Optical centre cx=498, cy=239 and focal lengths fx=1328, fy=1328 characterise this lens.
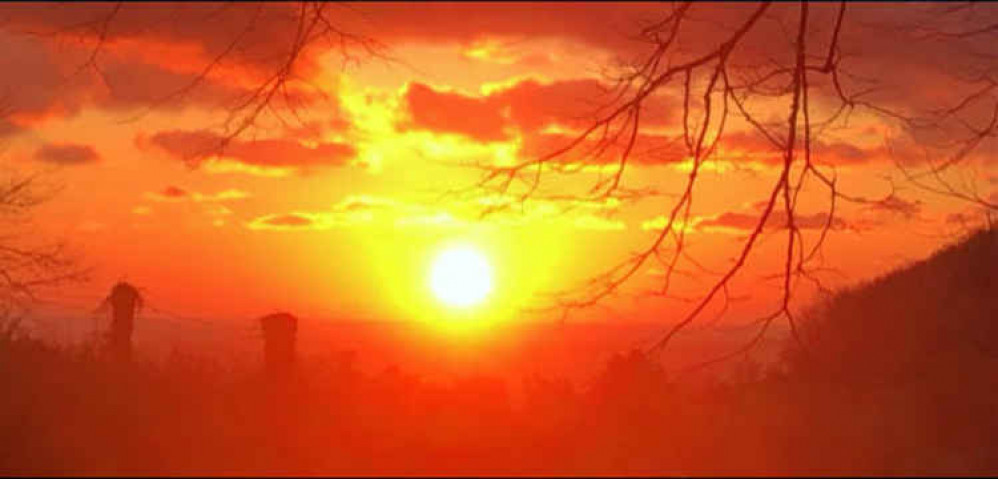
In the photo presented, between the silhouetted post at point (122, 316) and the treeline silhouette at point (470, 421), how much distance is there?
Answer: 0.24 m

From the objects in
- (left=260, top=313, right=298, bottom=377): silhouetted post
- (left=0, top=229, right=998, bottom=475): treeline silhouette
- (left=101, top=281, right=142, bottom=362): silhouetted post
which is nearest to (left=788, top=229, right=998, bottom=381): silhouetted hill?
(left=0, top=229, right=998, bottom=475): treeline silhouette

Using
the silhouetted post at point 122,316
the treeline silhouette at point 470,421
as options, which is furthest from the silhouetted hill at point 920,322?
the silhouetted post at point 122,316

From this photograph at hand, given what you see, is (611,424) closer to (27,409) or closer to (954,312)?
(27,409)

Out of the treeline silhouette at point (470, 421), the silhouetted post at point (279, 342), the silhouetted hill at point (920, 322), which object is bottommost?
the treeline silhouette at point (470, 421)

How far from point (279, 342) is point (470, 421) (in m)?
2.18

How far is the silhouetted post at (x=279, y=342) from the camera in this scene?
11.0 meters

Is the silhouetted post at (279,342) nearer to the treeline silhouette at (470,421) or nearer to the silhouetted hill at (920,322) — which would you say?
the treeline silhouette at (470,421)

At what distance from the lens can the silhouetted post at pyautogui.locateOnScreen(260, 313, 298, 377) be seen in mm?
10992

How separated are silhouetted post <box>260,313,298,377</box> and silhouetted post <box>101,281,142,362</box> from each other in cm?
160

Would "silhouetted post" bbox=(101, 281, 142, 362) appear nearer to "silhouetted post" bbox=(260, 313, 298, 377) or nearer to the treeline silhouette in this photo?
the treeline silhouette

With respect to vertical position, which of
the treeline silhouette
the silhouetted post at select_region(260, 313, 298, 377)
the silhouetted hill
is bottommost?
the treeline silhouette

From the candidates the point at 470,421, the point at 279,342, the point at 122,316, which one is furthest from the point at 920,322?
the point at 122,316

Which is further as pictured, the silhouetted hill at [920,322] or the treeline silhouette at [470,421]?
the silhouetted hill at [920,322]

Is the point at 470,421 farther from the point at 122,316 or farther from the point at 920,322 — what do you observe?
the point at 920,322
